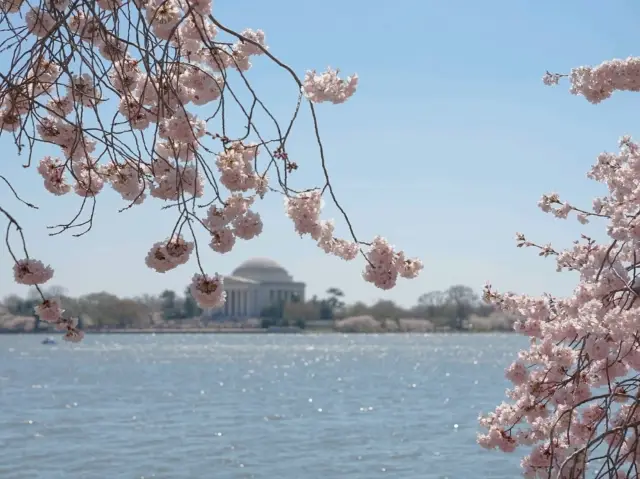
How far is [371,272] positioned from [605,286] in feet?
2.46

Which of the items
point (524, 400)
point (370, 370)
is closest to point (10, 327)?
point (370, 370)

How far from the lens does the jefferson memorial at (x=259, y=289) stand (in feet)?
356

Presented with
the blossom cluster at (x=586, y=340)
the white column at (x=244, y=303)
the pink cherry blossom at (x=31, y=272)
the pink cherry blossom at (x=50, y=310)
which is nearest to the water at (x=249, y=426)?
the blossom cluster at (x=586, y=340)

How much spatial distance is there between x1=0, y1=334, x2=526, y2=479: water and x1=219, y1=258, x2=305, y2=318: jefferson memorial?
6902cm

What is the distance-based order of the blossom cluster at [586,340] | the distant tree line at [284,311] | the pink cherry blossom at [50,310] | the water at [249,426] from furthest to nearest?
the distant tree line at [284,311] → the water at [249,426] → the pink cherry blossom at [50,310] → the blossom cluster at [586,340]

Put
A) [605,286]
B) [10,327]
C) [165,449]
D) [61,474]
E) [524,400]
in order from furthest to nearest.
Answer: [10,327] → [165,449] → [61,474] → [524,400] → [605,286]

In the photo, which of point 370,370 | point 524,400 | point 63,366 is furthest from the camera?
point 63,366

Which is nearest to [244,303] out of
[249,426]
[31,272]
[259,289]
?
[259,289]


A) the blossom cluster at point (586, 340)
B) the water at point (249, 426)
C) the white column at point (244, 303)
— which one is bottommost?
the water at point (249, 426)

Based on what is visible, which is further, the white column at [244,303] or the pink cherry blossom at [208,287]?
the white column at [244,303]

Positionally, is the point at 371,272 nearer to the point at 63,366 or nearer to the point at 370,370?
the point at 370,370

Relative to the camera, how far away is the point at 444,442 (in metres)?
17.4

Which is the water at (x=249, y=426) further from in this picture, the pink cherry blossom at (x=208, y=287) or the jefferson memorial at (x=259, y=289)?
the jefferson memorial at (x=259, y=289)

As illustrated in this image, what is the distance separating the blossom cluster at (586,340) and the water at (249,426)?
894 centimetres
